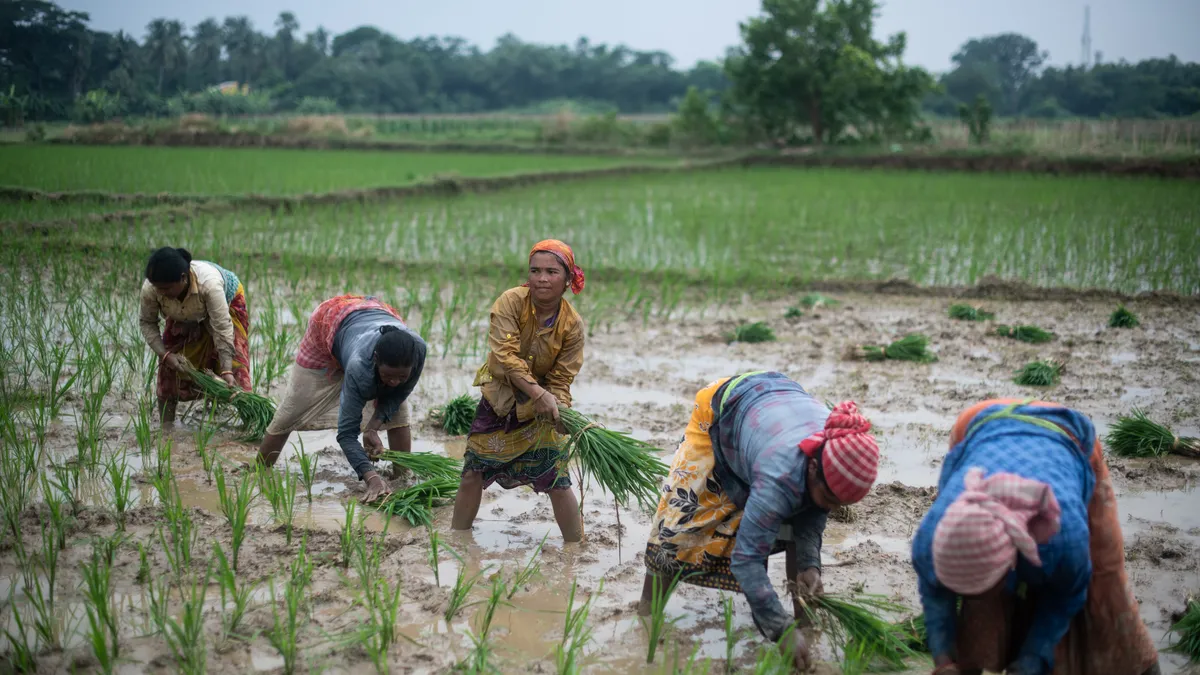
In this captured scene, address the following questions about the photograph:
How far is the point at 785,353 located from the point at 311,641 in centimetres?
422

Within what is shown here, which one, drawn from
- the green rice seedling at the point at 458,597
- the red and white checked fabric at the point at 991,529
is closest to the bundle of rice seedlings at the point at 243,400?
the green rice seedling at the point at 458,597

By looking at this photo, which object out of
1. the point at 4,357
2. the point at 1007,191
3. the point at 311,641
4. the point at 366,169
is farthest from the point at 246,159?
the point at 311,641

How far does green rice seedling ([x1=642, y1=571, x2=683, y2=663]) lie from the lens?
8.44 feet

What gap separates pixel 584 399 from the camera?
17.3 ft

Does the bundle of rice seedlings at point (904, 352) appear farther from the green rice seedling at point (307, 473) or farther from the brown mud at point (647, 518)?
the green rice seedling at point (307, 473)

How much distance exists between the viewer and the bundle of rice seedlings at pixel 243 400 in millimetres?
4418

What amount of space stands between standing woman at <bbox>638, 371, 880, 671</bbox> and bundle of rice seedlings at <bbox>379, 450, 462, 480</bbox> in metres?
1.19

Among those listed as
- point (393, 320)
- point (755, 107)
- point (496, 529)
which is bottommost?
point (496, 529)

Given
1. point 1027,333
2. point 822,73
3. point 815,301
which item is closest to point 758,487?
point 1027,333

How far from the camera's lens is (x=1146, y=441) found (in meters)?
4.26

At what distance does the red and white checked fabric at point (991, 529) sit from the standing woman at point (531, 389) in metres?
1.53

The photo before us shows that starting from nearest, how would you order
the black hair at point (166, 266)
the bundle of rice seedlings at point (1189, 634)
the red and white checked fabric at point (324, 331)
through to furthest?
the bundle of rice seedlings at point (1189, 634), the red and white checked fabric at point (324, 331), the black hair at point (166, 266)

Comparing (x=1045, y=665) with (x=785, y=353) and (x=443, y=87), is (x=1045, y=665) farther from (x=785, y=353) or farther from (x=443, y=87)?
(x=443, y=87)

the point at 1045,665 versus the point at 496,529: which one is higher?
the point at 1045,665
